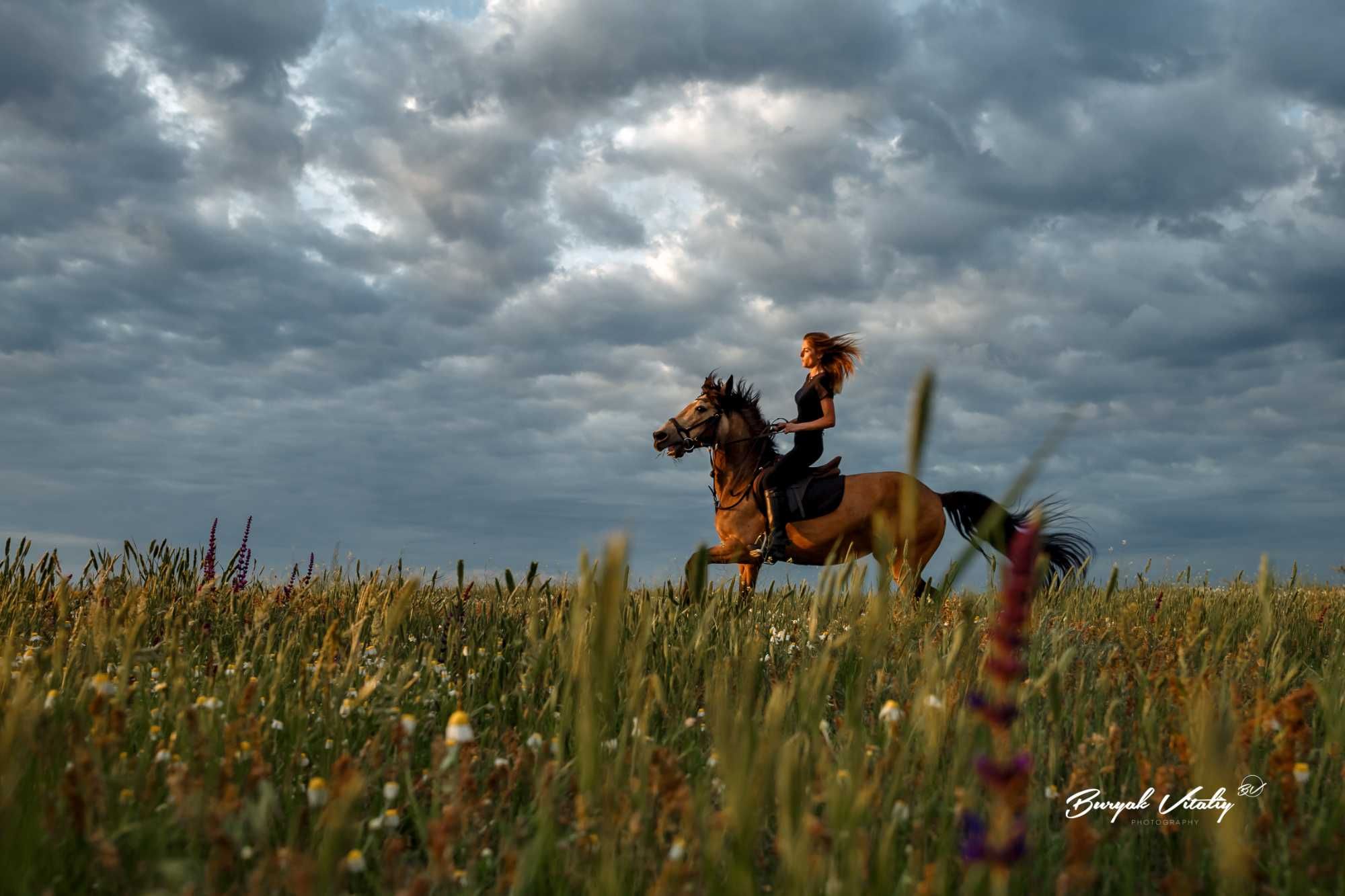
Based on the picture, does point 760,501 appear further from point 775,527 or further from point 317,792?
point 317,792

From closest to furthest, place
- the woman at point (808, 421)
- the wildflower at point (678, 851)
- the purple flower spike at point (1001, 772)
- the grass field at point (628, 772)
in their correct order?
1. the purple flower spike at point (1001, 772)
2. the grass field at point (628, 772)
3. the wildflower at point (678, 851)
4. the woman at point (808, 421)

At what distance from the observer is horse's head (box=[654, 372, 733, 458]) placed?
14211 mm

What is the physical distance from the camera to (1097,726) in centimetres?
391

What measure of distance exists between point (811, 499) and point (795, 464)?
23.9 inches

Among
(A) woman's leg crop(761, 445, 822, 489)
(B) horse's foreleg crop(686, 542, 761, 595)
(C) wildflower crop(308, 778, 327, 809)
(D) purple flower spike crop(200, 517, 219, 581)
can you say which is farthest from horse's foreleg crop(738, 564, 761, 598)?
(C) wildflower crop(308, 778, 327, 809)

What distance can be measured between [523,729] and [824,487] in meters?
10.4

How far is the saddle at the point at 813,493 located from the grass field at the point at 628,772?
8.55 m

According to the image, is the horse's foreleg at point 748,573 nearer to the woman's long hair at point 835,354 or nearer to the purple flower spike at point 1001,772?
the woman's long hair at point 835,354

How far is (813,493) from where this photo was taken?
1349 centimetres

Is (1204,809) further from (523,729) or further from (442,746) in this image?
(523,729)

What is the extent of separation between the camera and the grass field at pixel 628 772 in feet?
5.80

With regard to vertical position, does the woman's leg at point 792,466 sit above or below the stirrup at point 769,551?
above

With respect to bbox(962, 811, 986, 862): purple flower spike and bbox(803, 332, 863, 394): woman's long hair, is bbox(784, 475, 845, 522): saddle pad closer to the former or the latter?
bbox(803, 332, 863, 394): woman's long hair

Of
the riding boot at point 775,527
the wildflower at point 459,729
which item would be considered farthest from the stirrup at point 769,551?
the wildflower at point 459,729
